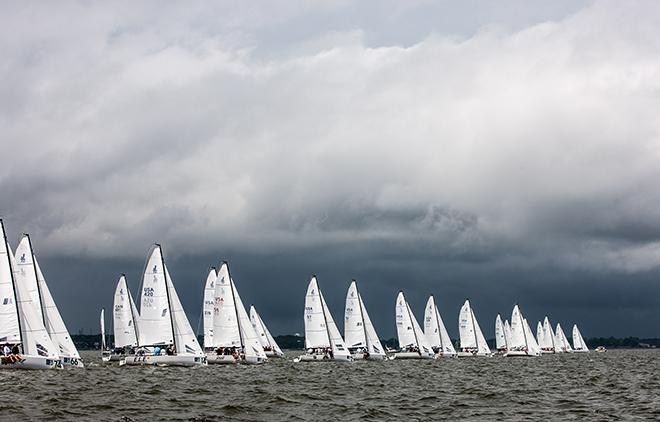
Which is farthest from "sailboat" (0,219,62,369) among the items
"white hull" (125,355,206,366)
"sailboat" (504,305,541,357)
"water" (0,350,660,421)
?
"sailboat" (504,305,541,357)

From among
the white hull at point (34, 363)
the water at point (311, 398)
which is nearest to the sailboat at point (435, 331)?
the water at point (311, 398)

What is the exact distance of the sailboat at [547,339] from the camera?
7362 inches

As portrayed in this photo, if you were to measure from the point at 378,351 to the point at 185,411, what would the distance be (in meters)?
69.6

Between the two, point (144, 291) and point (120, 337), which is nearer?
point (144, 291)

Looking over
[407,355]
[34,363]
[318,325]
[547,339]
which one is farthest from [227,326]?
[547,339]

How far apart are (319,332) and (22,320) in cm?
4124

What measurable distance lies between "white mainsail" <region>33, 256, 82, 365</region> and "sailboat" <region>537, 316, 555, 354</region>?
139693mm

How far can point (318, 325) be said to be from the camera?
91.9 m

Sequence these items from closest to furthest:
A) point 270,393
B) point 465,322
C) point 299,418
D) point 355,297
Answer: point 299,418 < point 270,393 < point 355,297 < point 465,322

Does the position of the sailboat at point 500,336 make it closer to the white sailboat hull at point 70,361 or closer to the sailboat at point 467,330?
the sailboat at point 467,330

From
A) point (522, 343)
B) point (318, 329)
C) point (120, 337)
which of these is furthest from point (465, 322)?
point (120, 337)

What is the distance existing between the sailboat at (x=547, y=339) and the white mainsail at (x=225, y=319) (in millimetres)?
119404

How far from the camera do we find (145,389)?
45.2m

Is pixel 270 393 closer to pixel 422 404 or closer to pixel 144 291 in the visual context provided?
pixel 422 404
